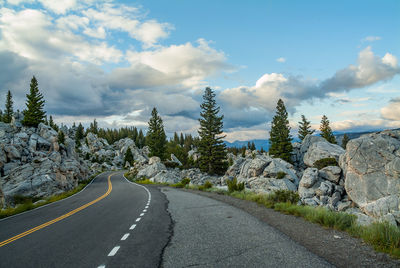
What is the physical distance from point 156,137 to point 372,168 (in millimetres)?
54139

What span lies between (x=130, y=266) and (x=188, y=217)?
583 cm

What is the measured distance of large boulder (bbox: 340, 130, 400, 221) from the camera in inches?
1043

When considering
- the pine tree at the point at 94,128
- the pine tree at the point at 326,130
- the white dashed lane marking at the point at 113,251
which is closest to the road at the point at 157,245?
the white dashed lane marking at the point at 113,251

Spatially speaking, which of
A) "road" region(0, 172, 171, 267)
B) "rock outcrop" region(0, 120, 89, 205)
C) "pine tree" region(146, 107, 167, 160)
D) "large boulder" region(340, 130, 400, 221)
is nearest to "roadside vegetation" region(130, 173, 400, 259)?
"road" region(0, 172, 171, 267)

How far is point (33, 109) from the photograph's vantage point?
58.0m

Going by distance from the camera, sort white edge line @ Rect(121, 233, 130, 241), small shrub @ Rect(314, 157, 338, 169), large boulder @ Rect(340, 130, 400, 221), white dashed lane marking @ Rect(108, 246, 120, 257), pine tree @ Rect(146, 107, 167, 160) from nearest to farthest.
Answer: white dashed lane marking @ Rect(108, 246, 120, 257), white edge line @ Rect(121, 233, 130, 241), large boulder @ Rect(340, 130, 400, 221), small shrub @ Rect(314, 157, 338, 169), pine tree @ Rect(146, 107, 167, 160)

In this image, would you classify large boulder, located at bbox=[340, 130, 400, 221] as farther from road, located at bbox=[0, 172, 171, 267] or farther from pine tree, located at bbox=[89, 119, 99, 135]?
pine tree, located at bbox=[89, 119, 99, 135]

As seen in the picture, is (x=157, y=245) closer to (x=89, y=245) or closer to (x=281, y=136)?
(x=89, y=245)

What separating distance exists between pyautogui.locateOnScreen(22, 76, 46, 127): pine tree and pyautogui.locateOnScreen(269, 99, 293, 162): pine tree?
59.8 meters

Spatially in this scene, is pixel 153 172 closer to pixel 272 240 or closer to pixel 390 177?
pixel 390 177

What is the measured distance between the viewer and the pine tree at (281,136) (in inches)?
2291

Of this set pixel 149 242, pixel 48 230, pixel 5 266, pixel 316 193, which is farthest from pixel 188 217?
pixel 316 193

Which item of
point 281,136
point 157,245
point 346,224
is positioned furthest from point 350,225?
point 281,136

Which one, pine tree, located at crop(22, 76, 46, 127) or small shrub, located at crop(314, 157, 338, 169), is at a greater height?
pine tree, located at crop(22, 76, 46, 127)
